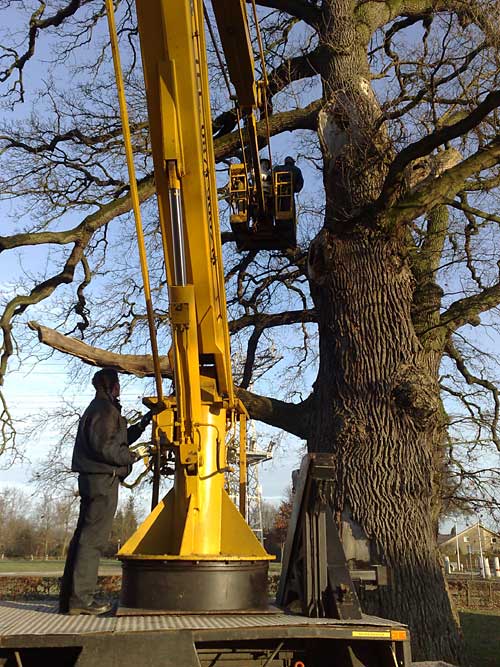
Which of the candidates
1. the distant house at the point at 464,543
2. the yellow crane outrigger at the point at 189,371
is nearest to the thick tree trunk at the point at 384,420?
the yellow crane outrigger at the point at 189,371

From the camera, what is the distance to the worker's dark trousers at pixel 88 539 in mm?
5113

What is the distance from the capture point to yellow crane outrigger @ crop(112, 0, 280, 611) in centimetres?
492

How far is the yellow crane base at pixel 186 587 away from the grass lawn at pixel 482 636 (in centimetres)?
457

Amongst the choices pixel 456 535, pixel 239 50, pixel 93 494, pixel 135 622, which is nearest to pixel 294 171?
pixel 239 50

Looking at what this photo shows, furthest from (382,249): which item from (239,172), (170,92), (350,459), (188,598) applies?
(188,598)

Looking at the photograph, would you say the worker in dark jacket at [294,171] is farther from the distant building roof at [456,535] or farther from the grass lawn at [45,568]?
the grass lawn at [45,568]

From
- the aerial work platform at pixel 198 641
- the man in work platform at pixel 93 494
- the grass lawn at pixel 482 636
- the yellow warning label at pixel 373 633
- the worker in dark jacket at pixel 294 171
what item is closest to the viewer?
the aerial work platform at pixel 198 641

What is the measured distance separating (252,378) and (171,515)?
9192 millimetres

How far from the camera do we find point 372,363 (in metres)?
8.78

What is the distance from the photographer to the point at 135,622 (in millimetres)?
4391

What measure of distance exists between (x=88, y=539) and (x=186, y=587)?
861mm

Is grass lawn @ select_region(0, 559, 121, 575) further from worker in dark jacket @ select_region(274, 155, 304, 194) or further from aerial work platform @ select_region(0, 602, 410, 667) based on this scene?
aerial work platform @ select_region(0, 602, 410, 667)

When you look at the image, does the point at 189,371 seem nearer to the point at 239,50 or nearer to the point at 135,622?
the point at 135,622

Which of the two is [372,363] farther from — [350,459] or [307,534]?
[307,534]
